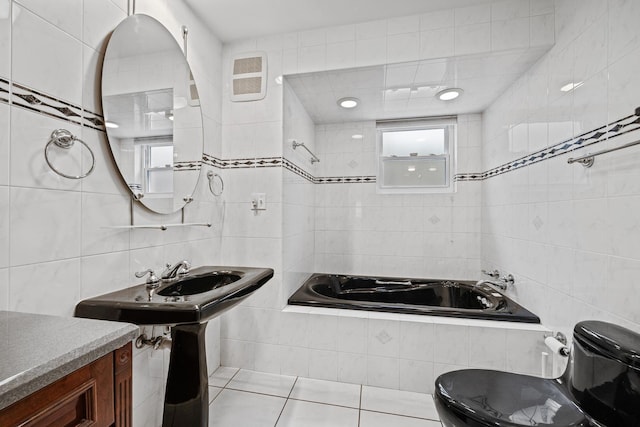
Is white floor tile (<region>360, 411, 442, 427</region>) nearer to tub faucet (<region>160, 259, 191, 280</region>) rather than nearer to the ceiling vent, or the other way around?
tub faucet (<region>160, 259, 191, 280</region>)

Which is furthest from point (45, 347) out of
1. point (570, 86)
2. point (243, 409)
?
point (570, 86)

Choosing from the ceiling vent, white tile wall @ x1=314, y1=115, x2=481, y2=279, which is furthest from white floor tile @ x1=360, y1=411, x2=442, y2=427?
the ceiling vent

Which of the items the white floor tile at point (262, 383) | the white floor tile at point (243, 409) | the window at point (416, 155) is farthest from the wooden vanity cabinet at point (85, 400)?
the window at point (416, 155)

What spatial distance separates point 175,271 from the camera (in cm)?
161

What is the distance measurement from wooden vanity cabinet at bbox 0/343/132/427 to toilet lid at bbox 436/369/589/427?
1.07 meters

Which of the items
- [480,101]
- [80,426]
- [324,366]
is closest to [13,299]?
[80,426]

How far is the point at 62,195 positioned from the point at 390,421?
1903mm

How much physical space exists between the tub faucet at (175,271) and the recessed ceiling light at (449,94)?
220 cm

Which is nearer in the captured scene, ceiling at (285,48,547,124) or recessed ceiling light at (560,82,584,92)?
recessed ceiling light at (560,82,584,92)

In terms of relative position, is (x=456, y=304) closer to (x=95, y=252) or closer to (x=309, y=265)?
(x=309, y=265)

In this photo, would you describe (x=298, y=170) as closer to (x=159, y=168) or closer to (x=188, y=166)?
(x=188, y=166)

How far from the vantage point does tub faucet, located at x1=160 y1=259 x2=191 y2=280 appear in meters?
1.57

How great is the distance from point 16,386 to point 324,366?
1.79 m

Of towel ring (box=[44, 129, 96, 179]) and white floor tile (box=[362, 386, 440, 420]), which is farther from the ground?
towel ring (box=[44, 129, 96, 179])
